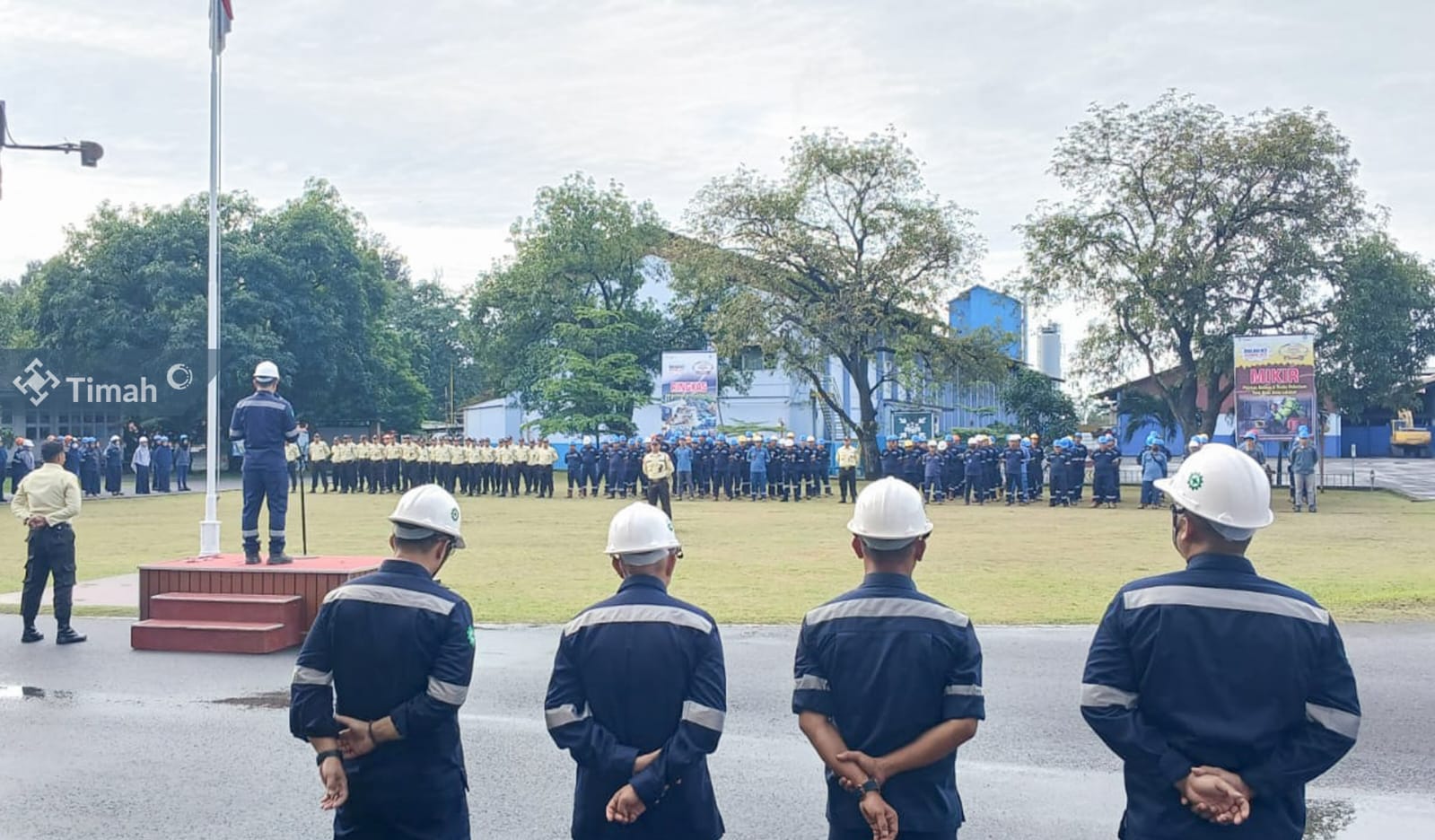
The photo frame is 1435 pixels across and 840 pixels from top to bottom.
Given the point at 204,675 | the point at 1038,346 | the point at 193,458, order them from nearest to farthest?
the point at 204,675 < the point at 193,458 < the point at 1038,346

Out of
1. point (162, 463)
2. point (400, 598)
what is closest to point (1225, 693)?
point (400, 598)

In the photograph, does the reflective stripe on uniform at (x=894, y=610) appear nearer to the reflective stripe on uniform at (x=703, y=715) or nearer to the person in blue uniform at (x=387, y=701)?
the reflective stripe on uniform at (x=703, y=715)

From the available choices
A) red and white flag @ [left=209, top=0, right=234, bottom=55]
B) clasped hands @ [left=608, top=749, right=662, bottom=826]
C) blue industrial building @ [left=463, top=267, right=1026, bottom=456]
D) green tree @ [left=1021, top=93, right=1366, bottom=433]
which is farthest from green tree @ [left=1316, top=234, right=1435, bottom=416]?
clasped hands @ [left=608, top=749, right=662, bottom=826]

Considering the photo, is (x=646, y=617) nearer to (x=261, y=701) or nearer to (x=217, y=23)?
(x=261, y=701)

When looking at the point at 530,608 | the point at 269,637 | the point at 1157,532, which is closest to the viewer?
the point at 269,637

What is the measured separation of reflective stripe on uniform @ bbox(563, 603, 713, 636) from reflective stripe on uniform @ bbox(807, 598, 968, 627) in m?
0.45

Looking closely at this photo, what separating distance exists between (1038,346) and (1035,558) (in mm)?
70029

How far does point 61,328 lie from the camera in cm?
4766

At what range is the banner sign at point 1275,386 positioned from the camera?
2892 cm

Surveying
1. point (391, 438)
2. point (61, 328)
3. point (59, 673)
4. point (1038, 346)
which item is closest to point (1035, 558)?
point (59, 673)

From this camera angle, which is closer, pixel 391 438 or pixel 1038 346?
pixel 391 438

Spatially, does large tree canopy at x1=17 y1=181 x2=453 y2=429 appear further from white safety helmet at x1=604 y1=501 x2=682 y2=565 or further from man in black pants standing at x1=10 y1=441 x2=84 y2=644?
white safety helmet at x1=604 y1=501 x2=682 y2=565

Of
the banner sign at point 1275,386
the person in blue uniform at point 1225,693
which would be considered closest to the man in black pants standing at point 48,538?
the person in blue uniform at point 1225,693

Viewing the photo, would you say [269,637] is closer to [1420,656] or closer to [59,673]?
[59,673]
